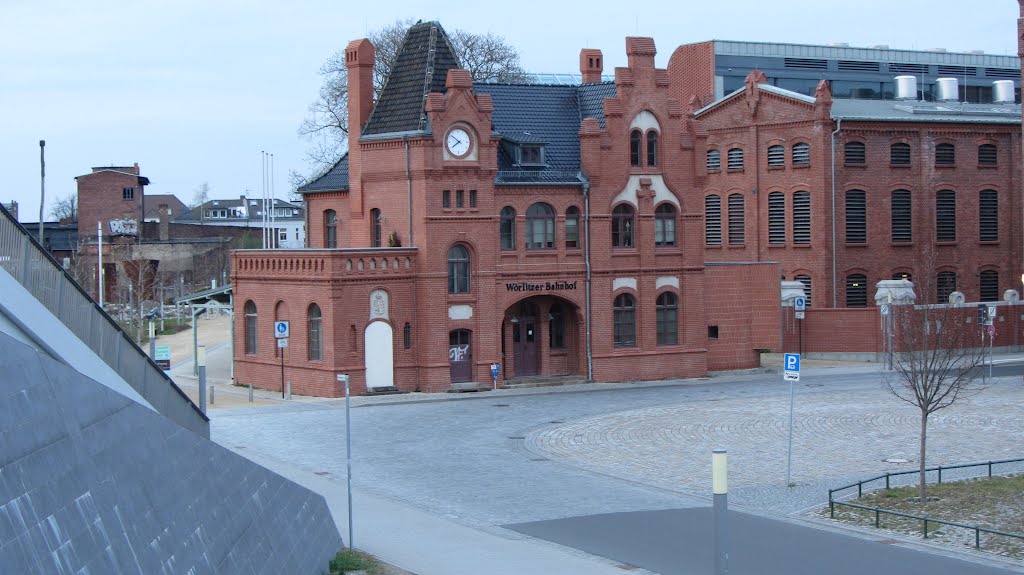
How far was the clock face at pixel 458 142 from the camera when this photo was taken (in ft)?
144

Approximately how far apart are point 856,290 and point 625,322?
767 inches

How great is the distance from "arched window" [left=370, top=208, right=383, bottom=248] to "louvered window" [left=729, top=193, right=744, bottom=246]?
24.1m

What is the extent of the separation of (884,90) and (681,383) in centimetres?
4098

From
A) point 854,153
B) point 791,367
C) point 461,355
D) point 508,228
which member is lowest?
point 461,355

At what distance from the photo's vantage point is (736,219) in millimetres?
64562

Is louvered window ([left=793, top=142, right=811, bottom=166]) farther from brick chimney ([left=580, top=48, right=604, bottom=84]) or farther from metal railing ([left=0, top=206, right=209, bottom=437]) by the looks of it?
metal railing ([left=0, top=206, right=209, bottom=437])

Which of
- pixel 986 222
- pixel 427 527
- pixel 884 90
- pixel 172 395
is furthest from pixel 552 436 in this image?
pixel 884 90

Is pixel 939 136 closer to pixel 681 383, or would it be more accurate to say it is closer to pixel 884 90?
pixel 884 90

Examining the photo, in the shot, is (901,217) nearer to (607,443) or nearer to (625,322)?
(625,322)

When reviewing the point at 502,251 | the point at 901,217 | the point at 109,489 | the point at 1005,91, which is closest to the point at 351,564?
the point at 109,489

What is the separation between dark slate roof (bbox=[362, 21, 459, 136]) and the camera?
4525 centimetres

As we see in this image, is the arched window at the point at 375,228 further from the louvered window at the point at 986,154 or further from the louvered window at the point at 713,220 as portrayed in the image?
the louvered window at the point at 986,154

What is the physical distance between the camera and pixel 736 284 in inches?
1984

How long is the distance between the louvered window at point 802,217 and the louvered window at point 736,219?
10.4 ft
